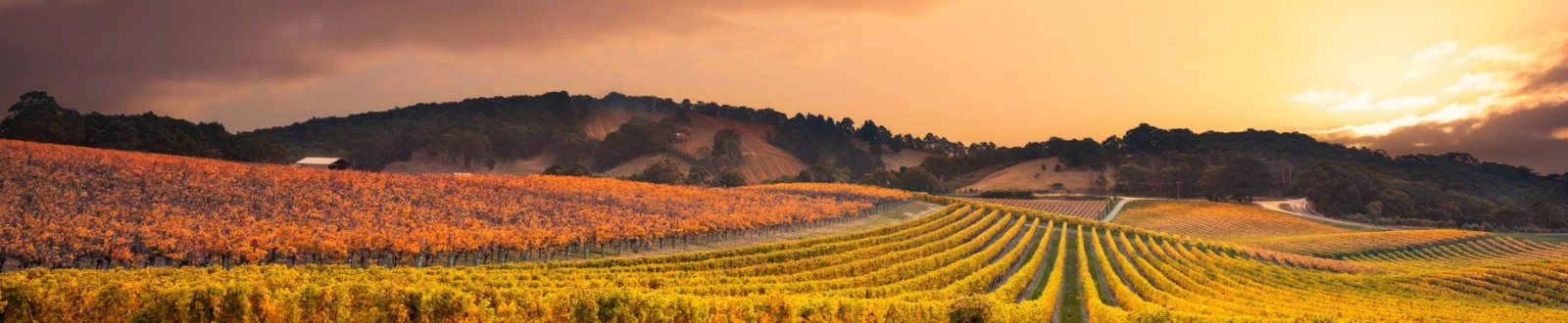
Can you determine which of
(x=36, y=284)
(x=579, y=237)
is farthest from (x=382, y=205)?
(x=36, y=284)

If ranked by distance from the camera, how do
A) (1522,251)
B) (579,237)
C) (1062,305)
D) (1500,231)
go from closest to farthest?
(1062,305), (579,237), (1522,251), (1500,231)

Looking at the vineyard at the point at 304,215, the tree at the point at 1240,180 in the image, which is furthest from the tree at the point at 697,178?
the tree at the point at 1240,180

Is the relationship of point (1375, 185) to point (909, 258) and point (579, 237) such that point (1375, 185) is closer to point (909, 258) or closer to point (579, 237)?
point (909, 258)

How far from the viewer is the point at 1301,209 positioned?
164 meters

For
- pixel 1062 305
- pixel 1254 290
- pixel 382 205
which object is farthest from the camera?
pixel 382 205

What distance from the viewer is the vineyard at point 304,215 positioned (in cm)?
4712

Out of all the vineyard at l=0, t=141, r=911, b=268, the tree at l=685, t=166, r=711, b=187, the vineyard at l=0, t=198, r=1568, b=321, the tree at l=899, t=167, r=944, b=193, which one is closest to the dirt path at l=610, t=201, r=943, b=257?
the vineyard at l=0, t=141, r=911, b=268

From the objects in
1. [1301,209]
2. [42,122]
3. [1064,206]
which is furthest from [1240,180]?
[42,122]

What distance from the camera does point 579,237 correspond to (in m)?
62.8

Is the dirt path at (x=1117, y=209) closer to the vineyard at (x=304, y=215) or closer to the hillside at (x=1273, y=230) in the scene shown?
the hillside at (x=1273, y=230)

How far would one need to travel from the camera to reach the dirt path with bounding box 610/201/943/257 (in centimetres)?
7014

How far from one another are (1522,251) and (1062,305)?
95913mm

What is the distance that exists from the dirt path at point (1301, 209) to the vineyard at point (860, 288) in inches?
2596

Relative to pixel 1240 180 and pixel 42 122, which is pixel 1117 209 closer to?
pixel 1240 180
